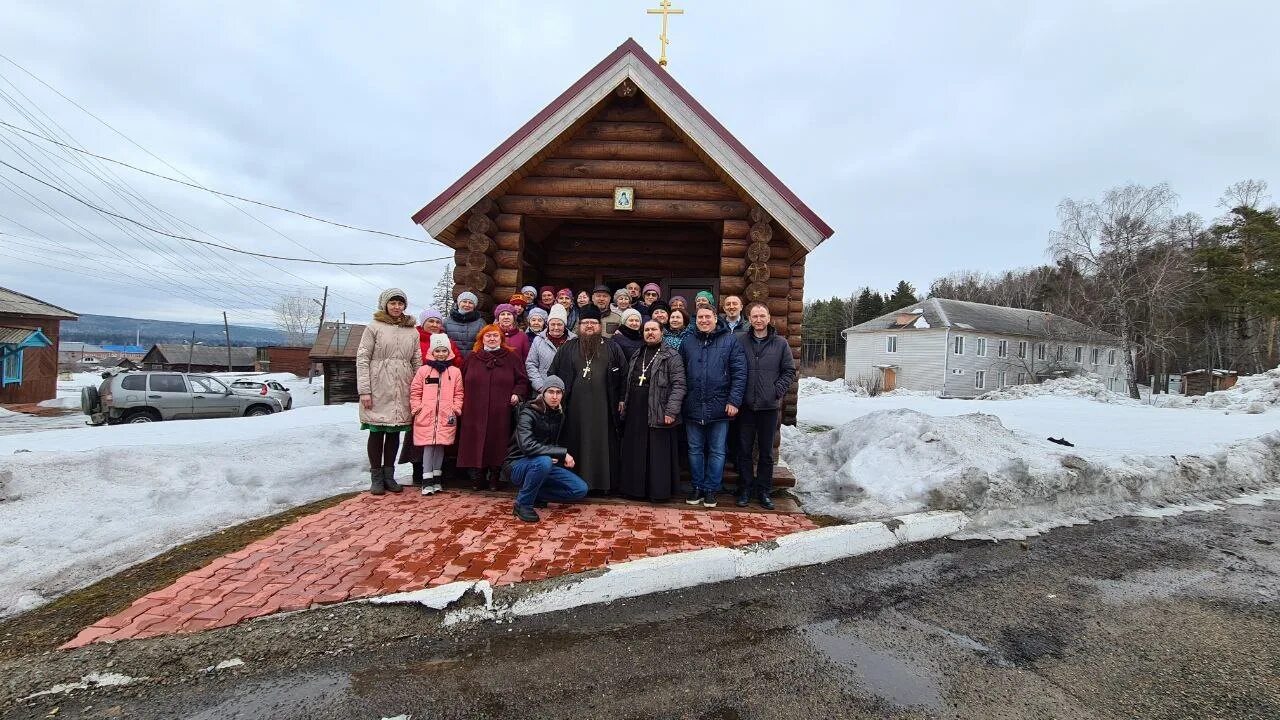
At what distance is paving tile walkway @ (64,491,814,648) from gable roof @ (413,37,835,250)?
10.7 feet

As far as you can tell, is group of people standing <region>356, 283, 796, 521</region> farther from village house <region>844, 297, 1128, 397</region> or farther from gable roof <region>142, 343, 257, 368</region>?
gable roof <region>142, 343, 257, 368</region>

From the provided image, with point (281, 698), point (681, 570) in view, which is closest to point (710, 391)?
point (681, 570)

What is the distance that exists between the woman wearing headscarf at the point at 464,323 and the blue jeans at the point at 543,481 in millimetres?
1710

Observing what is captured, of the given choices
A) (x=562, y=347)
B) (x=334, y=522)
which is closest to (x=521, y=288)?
(x=562, y=347)

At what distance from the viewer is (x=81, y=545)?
382cm

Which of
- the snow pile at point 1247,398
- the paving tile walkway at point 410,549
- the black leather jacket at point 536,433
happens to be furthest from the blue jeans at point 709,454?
the snow pile at point 1247,398

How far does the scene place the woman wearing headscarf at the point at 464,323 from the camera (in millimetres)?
5922

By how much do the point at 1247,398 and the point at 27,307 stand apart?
44.0 meters

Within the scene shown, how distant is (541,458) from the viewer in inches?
187

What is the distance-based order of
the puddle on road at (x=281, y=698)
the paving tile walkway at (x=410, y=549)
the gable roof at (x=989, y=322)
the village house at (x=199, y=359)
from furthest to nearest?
1. the village house at (x=199, y=359)
2. the gable roof at (x=989, y=322)
3. the paving tile walkway at (x=410, y=549)
4. the puddle on road at (x=281, y=698)

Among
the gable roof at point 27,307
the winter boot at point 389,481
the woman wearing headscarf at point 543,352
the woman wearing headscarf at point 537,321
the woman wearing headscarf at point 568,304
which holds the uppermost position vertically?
the gable roof at point 27,307

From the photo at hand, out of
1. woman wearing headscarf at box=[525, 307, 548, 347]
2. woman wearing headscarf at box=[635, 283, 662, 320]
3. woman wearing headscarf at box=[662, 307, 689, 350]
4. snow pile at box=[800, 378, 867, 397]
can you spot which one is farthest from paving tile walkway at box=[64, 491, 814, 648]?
snow pile at box=[800, 378, 867, 397]

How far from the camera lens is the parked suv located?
1454cm

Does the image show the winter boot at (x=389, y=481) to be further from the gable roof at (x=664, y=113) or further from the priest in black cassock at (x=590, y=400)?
the gable roof at (x=664, y=113)
